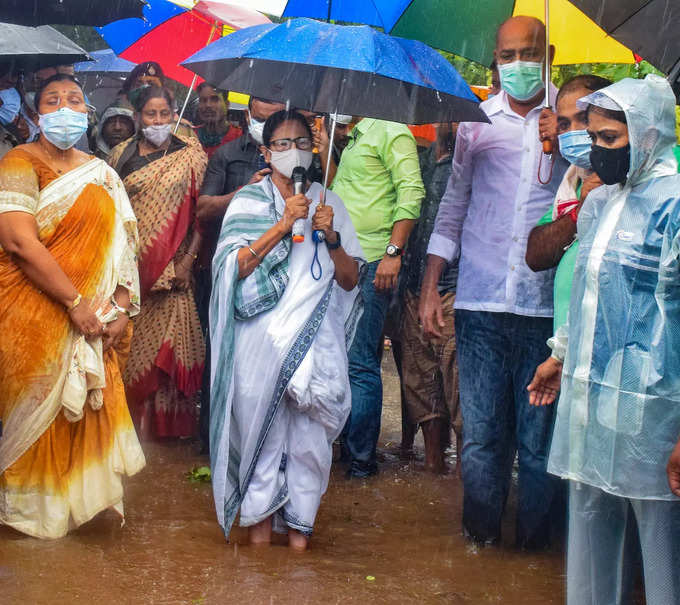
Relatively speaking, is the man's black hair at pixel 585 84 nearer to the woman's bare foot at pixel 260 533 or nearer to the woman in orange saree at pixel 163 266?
the woman's bare foot at pixel 260 533

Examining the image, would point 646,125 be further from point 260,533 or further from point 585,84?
point 260,533

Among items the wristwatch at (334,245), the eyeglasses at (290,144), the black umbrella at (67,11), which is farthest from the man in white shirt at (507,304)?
the black umbrella at (67,11)

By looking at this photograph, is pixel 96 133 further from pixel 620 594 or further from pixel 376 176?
pixel 620 594

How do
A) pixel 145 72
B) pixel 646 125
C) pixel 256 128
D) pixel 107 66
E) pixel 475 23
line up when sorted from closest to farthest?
pixel 646 125 → pixel 475 23 → pixel 256 128 → pixel 145 72 → pixel 107 66

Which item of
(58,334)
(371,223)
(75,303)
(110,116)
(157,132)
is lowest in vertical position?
(58,334)

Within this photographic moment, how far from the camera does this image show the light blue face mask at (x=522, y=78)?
512 cm

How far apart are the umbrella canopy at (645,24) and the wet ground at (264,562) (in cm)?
251

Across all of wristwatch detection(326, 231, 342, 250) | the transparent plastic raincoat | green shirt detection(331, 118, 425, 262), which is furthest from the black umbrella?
the transparent plastic raincoat

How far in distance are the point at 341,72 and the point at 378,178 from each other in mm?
1318

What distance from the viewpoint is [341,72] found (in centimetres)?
550

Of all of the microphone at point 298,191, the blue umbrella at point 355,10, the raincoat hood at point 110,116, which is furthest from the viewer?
the raincoat hood at point 110,116

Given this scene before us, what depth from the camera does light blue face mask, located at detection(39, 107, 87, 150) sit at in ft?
17.1

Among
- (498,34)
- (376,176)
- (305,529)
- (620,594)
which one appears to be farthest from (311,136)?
(620,594)

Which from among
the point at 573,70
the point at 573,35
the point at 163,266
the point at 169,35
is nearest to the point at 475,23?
the point at 573,35
